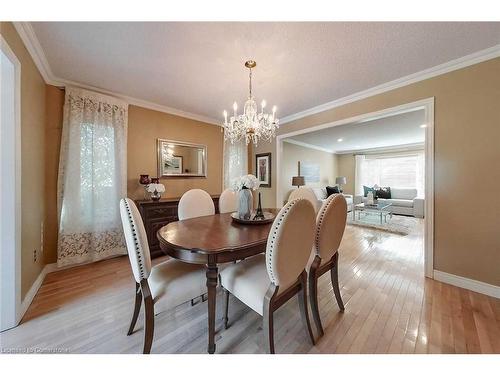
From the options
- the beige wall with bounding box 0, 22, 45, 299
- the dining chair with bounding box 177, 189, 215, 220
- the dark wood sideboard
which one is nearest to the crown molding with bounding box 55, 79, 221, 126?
the beige wall with bounding box 0, 22, 45, 299

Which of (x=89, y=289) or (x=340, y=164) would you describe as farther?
(x=340, y=164)

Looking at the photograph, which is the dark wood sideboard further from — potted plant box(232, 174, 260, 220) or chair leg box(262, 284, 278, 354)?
chair leg box(262, 284, 278, 354)

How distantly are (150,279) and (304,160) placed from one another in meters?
5.75

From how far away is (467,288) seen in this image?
A: 6.15 ft

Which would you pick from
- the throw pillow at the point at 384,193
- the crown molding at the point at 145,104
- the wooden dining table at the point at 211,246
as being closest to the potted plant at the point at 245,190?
the wooden dining table at the point at 211,246

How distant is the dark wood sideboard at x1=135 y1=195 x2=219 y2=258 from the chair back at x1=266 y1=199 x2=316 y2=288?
216 centimetres

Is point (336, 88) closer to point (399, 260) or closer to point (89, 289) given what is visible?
point (399, 260)

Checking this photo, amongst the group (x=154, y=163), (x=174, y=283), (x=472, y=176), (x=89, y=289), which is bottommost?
(x=89, y=289)

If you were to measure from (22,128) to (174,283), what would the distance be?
1790 millimetres

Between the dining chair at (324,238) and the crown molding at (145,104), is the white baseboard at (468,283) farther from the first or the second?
the crown molding at (145,104)

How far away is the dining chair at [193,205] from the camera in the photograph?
205 cm

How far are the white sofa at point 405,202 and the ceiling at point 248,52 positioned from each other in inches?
188
